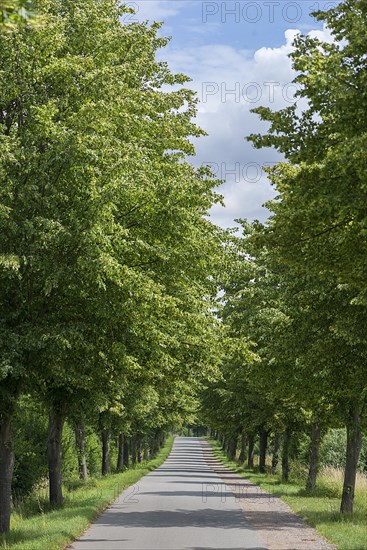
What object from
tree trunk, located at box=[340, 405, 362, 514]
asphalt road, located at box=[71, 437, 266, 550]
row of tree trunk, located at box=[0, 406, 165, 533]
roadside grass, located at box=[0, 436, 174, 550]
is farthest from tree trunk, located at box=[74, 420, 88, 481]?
tree trunk, located at box=[340, 405, 362, 514]

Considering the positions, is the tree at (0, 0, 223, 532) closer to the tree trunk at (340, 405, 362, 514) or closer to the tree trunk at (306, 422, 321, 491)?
the tree trunk at (340, 405, 362, 514)

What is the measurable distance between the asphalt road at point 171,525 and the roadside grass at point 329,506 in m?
1.67

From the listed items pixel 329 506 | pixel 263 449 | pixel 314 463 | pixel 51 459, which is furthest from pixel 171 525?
pixel 263 449

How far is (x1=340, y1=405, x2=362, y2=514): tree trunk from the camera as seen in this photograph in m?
21.8

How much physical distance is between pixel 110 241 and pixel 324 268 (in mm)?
Answer: 4046

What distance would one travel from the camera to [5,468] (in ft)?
56.2

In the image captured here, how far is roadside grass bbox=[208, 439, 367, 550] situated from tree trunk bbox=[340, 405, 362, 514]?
0.39 m

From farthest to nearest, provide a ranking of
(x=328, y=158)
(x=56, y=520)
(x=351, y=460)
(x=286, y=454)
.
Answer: (x=286, y=454), (x=351, y=460), (x=56, y=520), (x=328, y=158)

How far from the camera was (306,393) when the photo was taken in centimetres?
2069

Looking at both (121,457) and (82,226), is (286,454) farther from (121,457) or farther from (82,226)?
(82,226)

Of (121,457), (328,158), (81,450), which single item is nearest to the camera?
(328,158)

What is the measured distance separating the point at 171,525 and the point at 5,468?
4418mm

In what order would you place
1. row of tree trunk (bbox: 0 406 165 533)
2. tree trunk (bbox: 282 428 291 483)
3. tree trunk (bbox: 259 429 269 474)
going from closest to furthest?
row of tree trunk (bbox: 0 406 165 533), tree trunk (bbox: 282 428 291 483), tree trunk (bbox: 259 429 269 474)

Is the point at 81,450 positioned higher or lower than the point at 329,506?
higher
